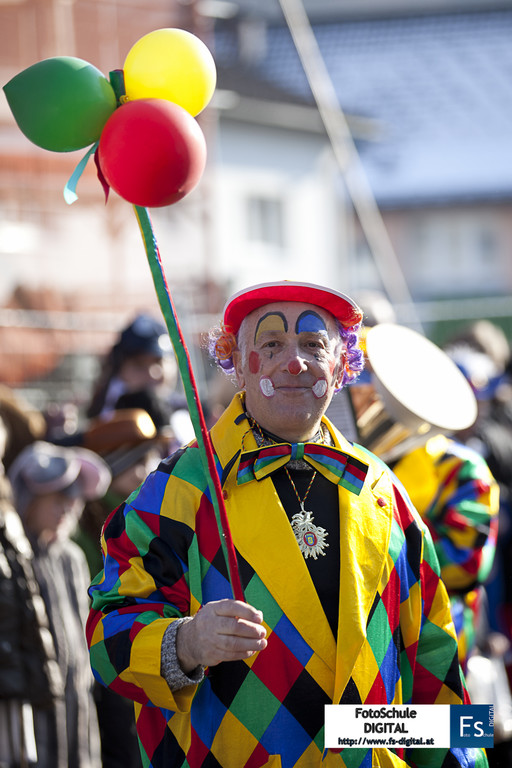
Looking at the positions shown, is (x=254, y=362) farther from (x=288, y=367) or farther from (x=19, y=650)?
(x=19, y=650)

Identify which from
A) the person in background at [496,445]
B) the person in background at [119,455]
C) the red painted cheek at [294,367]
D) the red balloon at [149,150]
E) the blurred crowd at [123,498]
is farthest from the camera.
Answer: the person in background at [496,445]

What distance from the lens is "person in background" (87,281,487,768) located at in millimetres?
2223

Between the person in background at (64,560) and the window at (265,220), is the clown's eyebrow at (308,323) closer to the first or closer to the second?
the person in background at (64,560)

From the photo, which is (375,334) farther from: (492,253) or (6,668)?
(492,253)

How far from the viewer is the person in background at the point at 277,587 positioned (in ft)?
7.29

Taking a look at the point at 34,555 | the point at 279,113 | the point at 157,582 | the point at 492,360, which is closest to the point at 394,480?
the point at 157,582

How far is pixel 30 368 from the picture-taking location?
9.20 m

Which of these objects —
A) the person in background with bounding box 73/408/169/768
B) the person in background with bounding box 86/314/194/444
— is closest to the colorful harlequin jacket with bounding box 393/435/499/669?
the person in background with bounding box 73/408/169/768

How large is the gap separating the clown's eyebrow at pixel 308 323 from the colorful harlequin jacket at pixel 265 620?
0.32 meters

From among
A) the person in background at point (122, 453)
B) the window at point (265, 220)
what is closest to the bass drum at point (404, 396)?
the person in background at point (122, 453)

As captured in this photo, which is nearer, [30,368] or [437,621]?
[437,621]

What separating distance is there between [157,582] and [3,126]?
431 inches

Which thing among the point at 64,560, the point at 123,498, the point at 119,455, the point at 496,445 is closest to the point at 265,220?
the point at 496,445

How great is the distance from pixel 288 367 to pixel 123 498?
247cm
